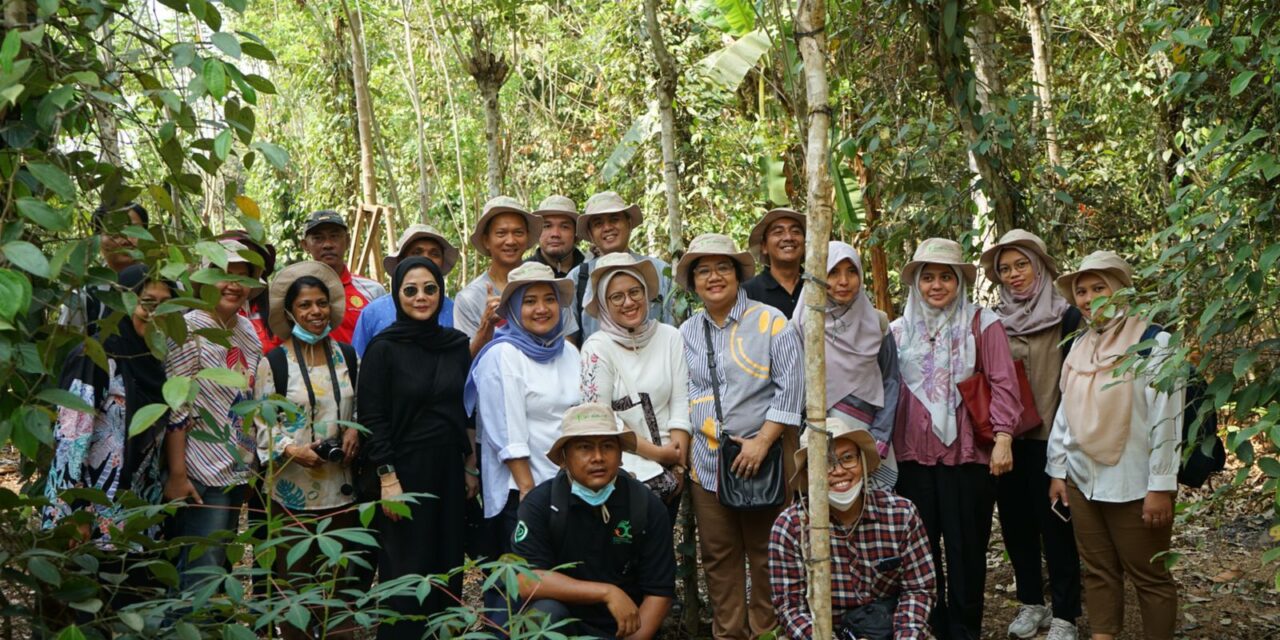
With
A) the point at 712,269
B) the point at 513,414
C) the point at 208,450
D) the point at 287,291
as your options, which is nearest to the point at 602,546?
the point at 513,414

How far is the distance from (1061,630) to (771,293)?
74.7 inches

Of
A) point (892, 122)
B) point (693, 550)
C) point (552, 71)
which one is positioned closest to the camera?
point (693, 550)

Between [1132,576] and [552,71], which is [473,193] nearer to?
[552,71]

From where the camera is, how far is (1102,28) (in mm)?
11078

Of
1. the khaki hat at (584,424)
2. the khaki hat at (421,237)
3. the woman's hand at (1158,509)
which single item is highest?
the khaki hat at (421,237)

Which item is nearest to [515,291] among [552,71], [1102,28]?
[1102,28]

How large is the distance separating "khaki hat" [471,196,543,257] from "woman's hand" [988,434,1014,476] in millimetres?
2262

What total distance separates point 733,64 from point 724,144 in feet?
5.09

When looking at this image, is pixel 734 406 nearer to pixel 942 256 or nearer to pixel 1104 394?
pixel 942 256

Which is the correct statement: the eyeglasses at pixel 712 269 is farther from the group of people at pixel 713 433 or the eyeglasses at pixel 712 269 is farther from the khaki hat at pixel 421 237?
the khaki hat at pixel 421 237

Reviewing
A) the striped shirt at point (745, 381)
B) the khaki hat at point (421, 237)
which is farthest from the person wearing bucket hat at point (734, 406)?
the khaki hat at point (421, 237)

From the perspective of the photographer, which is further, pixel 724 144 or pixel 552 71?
pixel 552 71

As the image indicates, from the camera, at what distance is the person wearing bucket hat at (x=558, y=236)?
18.7ft

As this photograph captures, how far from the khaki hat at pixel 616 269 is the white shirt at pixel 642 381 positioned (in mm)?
197
